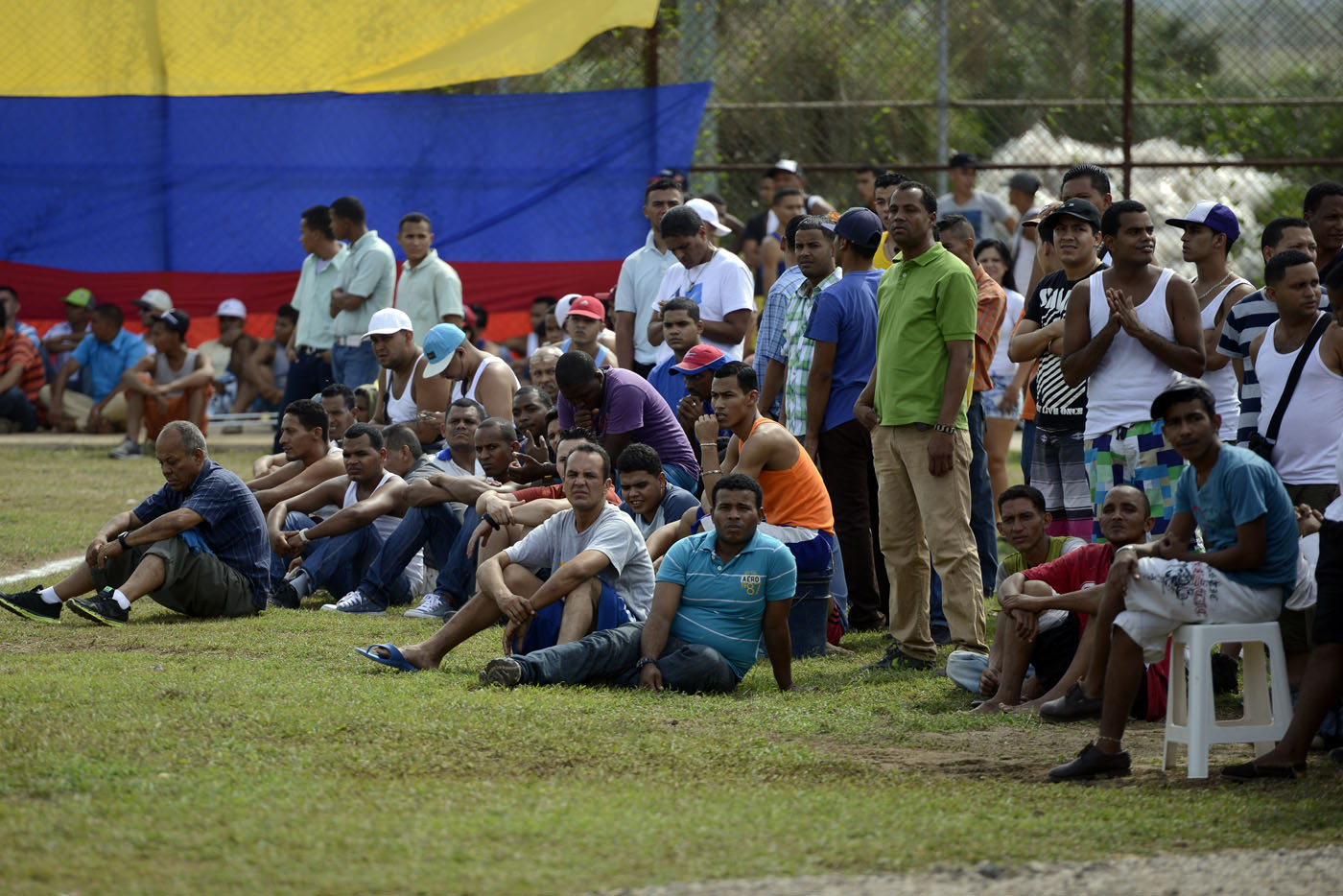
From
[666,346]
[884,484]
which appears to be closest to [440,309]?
[666,346]

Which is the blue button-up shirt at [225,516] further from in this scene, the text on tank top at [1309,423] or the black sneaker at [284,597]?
the text on tank top at [1309,423]

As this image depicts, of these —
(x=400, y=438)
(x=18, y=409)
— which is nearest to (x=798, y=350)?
(x=400, y=438)

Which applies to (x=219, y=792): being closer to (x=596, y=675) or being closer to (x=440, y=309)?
(x=596, y=675)

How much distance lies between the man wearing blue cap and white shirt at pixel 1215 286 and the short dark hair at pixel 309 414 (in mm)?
5770

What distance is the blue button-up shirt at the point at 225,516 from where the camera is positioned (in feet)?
29.6

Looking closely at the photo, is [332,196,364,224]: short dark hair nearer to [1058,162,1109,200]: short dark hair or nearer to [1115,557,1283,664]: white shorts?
[1058,162,1109,200]: short dark hair

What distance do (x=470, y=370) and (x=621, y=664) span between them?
3.93 meters

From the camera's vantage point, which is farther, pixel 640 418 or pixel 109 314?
pixel 109 314

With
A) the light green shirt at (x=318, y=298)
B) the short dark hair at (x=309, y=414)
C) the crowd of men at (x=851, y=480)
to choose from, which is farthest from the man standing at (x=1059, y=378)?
the light green shirt at (x=318, y=298)

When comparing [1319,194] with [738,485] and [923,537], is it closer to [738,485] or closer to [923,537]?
[923,537]

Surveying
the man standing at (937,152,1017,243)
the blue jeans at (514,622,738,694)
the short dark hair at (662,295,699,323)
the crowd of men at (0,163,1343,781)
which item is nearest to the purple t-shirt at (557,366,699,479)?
the crowd of men at (0,163,1343,781)

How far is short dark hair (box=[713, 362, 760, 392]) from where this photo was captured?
314 inches

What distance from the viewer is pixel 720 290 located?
10.2 meters

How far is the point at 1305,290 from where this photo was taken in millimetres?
6492
